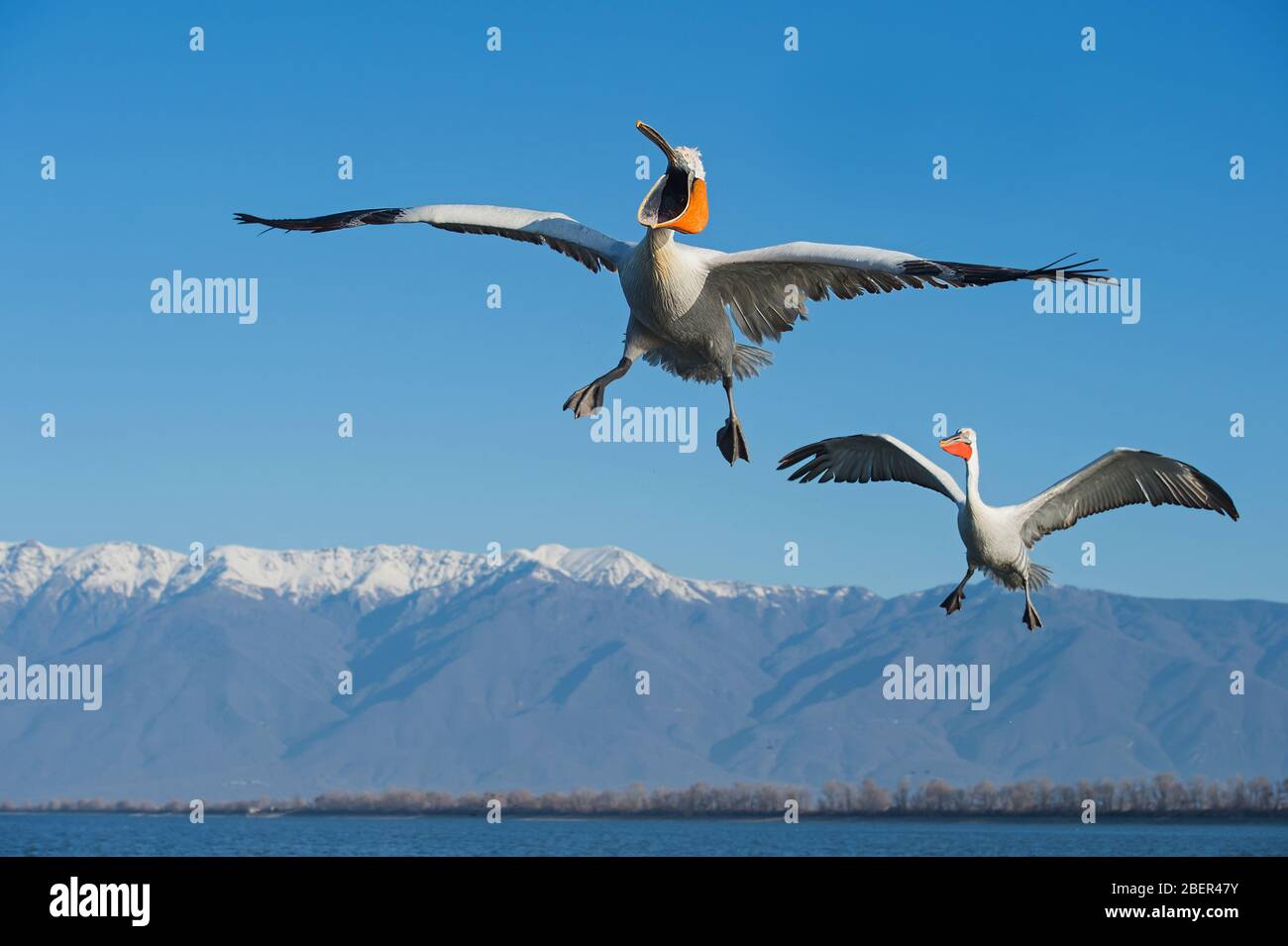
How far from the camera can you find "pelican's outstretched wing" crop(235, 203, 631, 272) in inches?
733

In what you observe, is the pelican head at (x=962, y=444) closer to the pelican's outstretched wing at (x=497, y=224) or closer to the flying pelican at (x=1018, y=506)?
the flying pelican at (x=1018, y=506)

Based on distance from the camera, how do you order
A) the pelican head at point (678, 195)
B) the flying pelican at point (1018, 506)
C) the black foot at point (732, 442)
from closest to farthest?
the pelican head at point (678, 195), the black foot at point (732, 442), the flying pelican at point (1018, 506)

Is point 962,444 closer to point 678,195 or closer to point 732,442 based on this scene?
point 732,442

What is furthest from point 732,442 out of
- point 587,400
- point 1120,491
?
point 1120,491

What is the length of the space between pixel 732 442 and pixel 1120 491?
554cm

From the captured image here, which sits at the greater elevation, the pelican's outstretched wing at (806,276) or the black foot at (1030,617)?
the pelican's outstretched wing at (806,276)

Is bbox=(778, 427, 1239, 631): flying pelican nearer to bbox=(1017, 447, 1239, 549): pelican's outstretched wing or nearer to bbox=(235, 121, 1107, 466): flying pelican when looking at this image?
bbox=(1017, 447, 1239, 549): pelican's outstretched wing

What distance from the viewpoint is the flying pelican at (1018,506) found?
1969 centimetres

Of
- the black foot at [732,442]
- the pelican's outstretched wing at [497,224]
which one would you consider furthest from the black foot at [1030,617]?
the pelican's outstretched wing at [497,224]

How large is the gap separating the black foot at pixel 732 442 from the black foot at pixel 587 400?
1374mm

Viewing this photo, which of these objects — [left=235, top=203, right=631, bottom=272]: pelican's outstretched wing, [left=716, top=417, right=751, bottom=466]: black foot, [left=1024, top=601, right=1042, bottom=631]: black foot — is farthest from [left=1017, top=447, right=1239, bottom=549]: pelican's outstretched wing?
[left=235, top=203, right=631, bottom=272]: pelican's outstretched wing

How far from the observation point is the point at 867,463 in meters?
21.6
